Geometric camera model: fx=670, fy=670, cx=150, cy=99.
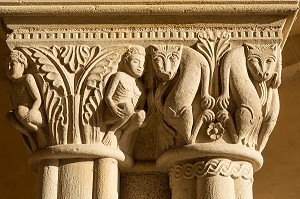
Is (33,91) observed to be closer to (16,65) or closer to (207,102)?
(16,65)

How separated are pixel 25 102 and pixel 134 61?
29 cm

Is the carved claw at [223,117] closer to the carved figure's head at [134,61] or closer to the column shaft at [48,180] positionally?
the carved figure's head at [134,61]

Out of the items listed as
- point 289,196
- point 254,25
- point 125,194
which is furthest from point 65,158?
point 289,196

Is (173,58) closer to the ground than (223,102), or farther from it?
farther from it

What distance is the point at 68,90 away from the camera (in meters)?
1.66

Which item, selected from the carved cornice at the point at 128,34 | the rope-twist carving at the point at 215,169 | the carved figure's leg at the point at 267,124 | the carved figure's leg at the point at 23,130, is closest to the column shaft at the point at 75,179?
the carved figure's leg at the point at 23,130

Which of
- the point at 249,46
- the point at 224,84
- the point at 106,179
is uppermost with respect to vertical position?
the point at 249,46

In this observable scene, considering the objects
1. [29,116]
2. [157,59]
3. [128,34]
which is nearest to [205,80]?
[157,59]

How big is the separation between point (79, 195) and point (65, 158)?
101 mm

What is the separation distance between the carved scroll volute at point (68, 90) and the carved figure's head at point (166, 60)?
4cm

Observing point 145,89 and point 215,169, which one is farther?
point 145,89

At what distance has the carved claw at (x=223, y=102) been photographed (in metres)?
1.63

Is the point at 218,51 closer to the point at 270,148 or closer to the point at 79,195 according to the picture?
the point at 79,195

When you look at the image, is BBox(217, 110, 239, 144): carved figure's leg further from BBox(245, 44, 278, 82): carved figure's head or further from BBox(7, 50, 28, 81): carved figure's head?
BBox(7, 50, 28, 81): carved figure's head
